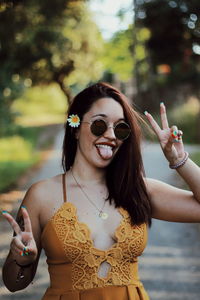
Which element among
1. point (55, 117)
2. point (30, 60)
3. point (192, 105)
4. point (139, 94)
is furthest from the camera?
point (55, 117)

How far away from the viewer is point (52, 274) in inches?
83.5

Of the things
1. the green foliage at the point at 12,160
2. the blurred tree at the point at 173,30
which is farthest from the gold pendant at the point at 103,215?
the green foliage at the point at 12,160

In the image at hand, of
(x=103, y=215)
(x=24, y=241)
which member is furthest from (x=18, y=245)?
(x=103, y=215)

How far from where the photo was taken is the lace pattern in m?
2.05

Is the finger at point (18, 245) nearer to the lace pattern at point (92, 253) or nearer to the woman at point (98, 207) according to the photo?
the woman at point (98, 207)

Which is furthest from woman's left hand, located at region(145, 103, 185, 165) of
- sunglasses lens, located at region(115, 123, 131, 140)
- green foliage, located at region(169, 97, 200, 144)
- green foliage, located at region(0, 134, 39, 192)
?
green foliage, located at region(169, 97, 200, 144)

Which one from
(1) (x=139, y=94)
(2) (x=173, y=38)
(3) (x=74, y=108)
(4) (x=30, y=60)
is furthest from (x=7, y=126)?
(1) (x=139, y=94)

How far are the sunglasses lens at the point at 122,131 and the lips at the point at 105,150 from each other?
2.3 inches

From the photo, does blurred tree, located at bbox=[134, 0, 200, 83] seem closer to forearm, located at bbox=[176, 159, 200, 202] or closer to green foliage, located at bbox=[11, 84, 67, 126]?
forearm, located at bbox=[176, 159, 200, 202]

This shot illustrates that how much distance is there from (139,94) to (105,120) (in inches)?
1063

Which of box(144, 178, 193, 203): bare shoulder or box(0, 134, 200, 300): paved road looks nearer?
box(144, 178, 193, 203): bare shoulder

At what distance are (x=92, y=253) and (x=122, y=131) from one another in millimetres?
576

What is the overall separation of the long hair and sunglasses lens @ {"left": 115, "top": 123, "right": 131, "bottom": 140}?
5 cm

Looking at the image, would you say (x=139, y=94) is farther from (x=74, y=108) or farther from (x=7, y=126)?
(x=74, y=108)
